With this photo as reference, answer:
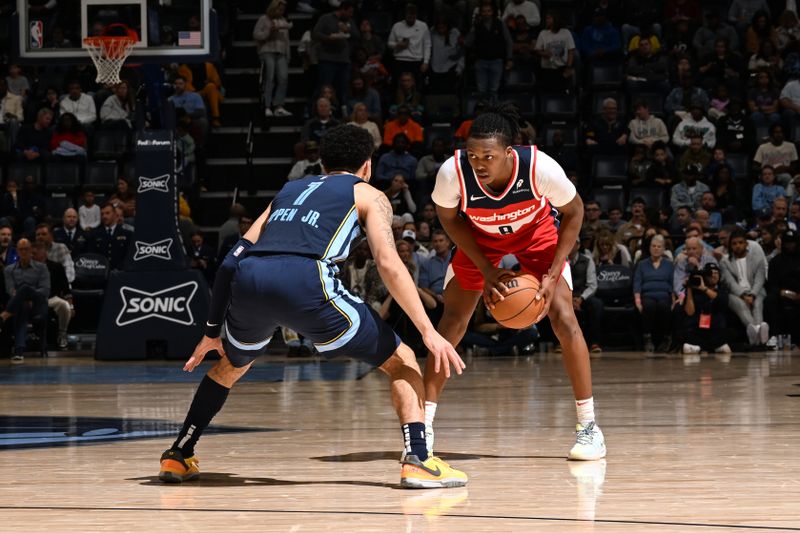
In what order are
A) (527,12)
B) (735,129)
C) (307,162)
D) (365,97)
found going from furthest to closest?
(527,12)
(365,97)
(735,129)
(307,162)

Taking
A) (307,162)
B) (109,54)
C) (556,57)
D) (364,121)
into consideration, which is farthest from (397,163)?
(109,54)

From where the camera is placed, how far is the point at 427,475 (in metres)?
4.90

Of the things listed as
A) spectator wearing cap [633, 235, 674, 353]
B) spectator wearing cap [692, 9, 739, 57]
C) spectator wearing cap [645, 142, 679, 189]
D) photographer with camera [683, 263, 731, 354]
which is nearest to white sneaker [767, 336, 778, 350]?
photographer with camera [683, 263, 731, 354]

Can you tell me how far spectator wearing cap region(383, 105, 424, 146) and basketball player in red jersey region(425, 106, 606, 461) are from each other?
9.93 m

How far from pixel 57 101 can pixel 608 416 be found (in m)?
11.2

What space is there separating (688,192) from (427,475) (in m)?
10.7

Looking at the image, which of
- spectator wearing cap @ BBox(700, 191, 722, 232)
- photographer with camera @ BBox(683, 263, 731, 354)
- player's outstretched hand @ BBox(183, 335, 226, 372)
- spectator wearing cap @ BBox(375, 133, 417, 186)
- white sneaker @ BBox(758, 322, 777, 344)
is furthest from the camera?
spectator wearing cap @ BBox(375, 133, 417, 186)

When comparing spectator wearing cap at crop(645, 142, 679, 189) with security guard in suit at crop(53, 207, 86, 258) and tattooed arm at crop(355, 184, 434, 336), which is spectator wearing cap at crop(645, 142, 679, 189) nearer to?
security guard in suit at crop(53, 207, 86, 258)

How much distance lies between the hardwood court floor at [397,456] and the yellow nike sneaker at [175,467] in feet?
0.31

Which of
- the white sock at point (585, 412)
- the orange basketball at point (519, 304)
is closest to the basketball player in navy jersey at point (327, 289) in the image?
the orange basketball at point (519, 304)

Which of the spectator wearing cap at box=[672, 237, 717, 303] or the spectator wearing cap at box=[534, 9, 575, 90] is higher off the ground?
the spectator wearing cap at box=[534, 9, 575, 90]

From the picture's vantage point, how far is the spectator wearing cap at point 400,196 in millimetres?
14727

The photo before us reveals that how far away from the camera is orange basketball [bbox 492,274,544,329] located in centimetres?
560

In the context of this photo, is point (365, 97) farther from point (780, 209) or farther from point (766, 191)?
point (780, 209)
